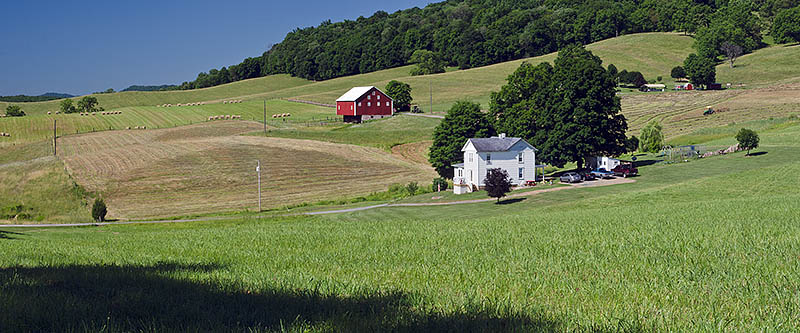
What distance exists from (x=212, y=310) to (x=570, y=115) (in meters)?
64.7

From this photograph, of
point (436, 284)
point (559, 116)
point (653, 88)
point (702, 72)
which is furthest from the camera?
point (653, 88)

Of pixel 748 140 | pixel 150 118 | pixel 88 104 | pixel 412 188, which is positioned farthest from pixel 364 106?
pixel 748 140

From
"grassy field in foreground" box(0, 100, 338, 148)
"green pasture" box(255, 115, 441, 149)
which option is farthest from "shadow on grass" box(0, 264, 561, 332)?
"grassy field in foreground" box(0, 100, 338, 148)

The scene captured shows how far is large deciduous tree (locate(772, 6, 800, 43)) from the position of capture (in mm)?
171125

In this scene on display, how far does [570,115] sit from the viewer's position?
222ft

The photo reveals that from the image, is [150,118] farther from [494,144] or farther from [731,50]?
[731,50]

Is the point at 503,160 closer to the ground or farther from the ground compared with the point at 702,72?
closer to the ground

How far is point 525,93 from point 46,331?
237 feet

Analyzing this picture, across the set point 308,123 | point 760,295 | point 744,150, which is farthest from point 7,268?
point 308,123

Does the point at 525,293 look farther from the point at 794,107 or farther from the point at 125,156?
the point at 794,107

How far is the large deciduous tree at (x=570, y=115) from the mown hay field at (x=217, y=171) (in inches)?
584

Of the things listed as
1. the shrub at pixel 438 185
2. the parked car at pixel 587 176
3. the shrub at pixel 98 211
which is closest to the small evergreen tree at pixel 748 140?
the parked car at pixel 587 176

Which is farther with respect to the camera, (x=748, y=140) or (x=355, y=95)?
(x=355, y=95)

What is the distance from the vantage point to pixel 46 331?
5.84 metres
